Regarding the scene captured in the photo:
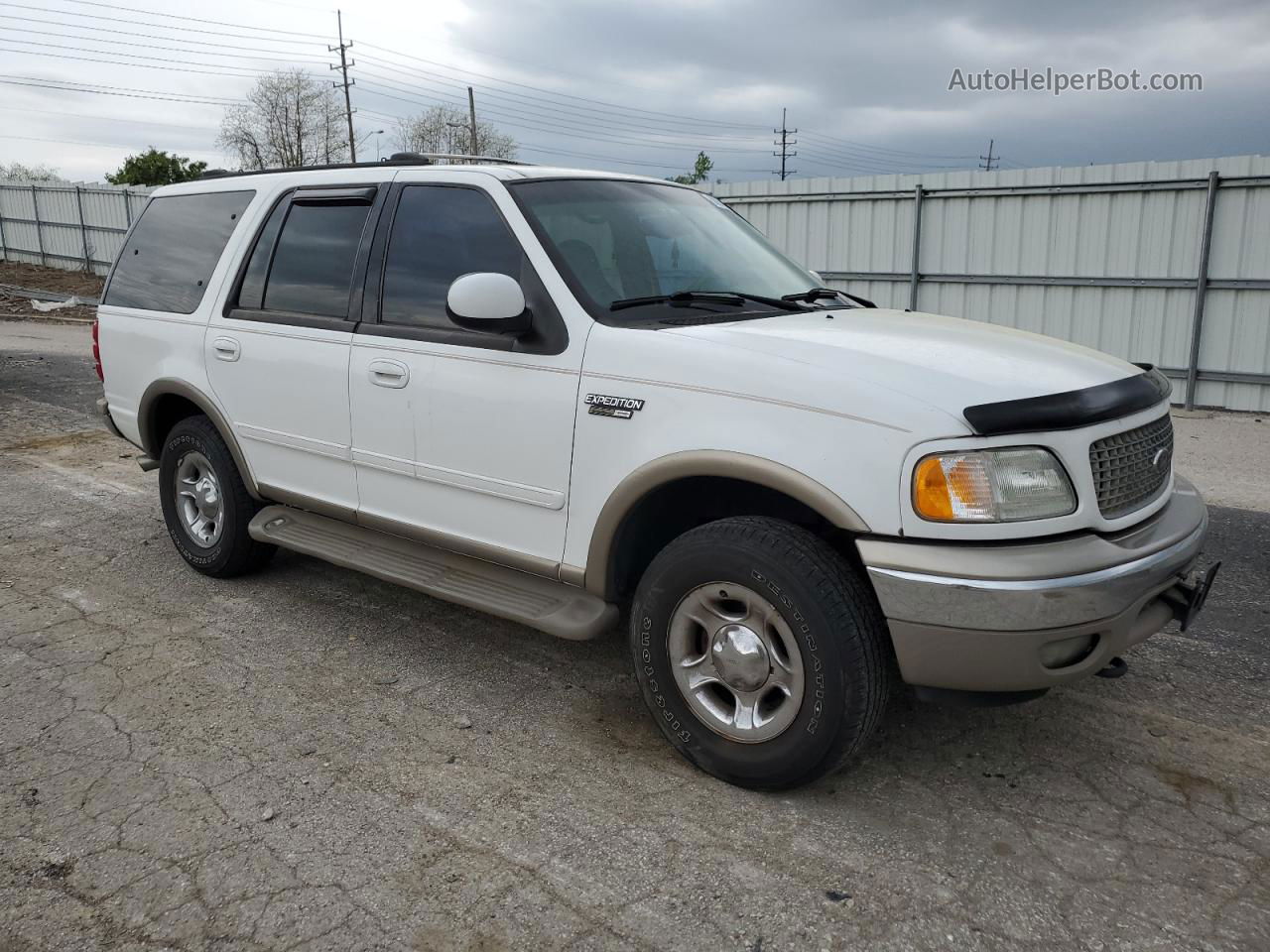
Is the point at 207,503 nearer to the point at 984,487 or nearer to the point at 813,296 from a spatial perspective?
the point at 813,296

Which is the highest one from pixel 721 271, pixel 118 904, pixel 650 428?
pixel 721 271

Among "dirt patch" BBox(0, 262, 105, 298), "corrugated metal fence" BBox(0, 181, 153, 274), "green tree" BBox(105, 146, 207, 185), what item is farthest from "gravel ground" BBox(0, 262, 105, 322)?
"green tree" BBox(105, 146, 207, 185)

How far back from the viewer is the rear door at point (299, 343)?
13.9ft

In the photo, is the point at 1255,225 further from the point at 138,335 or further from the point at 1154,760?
the point at 138,335

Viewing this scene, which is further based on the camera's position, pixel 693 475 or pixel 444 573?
pixel 444 573

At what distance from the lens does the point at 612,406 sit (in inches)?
130

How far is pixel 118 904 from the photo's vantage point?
8.70 feet

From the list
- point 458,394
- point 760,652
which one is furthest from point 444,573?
point 760,652

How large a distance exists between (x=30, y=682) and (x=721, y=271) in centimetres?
313

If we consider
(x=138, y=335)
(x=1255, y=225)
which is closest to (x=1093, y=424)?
(x=138, y=335)

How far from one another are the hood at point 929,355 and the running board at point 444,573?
3.33 ft

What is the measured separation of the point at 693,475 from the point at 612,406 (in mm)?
380

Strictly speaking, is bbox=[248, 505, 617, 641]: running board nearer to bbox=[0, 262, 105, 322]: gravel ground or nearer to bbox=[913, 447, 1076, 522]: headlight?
bbox=[913, 447, 1076, 522]: headlight

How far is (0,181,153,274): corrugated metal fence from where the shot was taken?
27.6 metres
